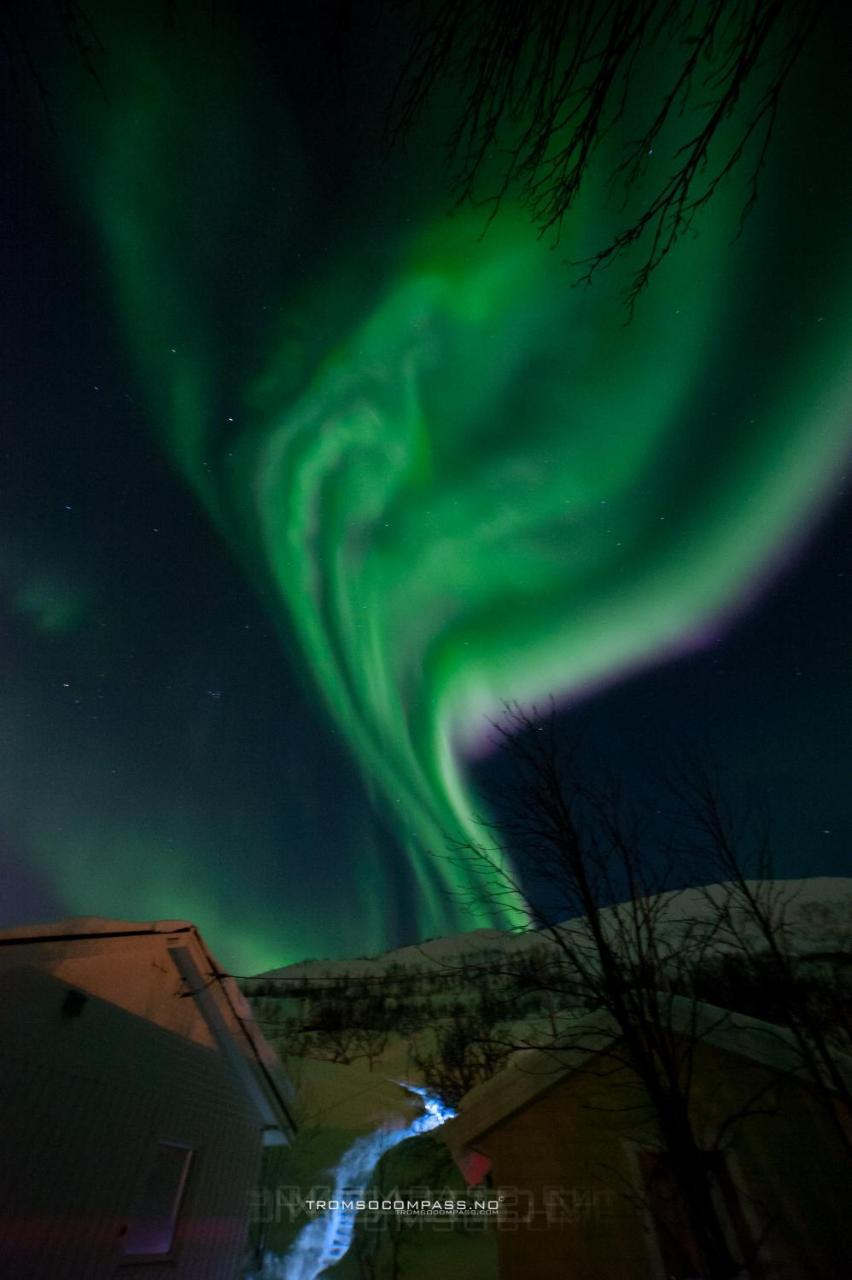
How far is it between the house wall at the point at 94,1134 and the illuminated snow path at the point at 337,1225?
5124 millimetres

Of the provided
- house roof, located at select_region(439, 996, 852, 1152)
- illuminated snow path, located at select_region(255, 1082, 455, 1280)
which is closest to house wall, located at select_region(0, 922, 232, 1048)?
house roof, located at select_region(439, 996, 852, 1152)

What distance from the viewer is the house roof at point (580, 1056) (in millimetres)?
6824

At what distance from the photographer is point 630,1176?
6645 millimetres

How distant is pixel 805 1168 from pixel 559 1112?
8.93 feet

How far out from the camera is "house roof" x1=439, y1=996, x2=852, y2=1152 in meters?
6.82

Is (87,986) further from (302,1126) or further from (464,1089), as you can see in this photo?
(464,1089)

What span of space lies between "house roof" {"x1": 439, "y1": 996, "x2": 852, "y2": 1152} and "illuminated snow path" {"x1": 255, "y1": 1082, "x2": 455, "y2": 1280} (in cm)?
684

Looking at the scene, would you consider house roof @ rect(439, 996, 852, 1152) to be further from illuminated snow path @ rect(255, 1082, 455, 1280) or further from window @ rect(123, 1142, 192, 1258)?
illuminated snow path @ rect(255, 1082, 455, 1280)

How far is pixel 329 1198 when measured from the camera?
1648 cm

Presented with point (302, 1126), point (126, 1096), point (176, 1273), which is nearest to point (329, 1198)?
point (302, 1126)

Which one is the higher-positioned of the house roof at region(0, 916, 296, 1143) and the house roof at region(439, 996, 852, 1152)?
the house roof at region(0, 916, 296, 1143)

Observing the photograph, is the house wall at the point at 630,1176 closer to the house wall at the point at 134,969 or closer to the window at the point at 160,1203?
the window at the point at 160,1203

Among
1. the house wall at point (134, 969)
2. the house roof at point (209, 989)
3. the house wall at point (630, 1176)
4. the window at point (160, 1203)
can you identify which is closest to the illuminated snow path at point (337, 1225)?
the house roof at point (209, 989)

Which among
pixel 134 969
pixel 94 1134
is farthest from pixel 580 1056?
pixel 134 969
